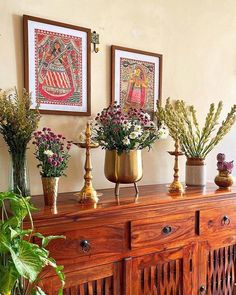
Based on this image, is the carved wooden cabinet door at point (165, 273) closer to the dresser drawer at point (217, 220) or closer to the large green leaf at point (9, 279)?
the dresser drawer at point (217, 220)

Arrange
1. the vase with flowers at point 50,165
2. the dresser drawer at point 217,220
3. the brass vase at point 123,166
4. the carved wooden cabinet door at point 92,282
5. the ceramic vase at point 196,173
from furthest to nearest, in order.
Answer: the ceramic vase at point 196,173 < the dresser drawer at point 217,220 < the brass vase at point 123,166 < the vase with flowers at point 50,165 < the carved wooden cabinet door at point 92,282

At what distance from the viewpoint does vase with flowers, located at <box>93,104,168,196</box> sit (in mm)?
1598

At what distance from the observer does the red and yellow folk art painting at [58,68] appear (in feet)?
5.50

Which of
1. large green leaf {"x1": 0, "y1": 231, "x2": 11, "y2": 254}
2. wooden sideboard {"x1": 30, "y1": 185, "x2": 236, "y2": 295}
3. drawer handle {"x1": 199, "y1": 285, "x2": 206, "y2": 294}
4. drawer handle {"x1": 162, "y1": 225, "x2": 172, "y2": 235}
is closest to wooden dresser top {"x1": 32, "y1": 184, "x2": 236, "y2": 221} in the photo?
wooden sideboard {"x1": 30, "y1": 185, "x2": 236, "y2": 295}

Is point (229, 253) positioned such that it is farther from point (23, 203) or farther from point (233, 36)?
point (233, 36)

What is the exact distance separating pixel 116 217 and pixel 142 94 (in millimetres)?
896

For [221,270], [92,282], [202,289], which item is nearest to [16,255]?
[92,282]

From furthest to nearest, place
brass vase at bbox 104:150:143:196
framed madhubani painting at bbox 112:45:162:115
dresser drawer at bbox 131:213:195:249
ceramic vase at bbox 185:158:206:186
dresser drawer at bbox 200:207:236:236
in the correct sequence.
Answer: ceramic vase at bbox 185:158:206:186, framed madhubani painting at bbox 112:45:162:115, dresser drawer at bbox 200:207:236:236, brass vase at bbox 104:150:143:196, dresser drawer at bbox 131:213:195:249

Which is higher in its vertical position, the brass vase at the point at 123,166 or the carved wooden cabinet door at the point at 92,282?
the brass vase at the point at 123,166

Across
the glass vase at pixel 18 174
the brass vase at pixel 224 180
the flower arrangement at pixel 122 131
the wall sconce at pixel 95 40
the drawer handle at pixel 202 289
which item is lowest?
the drawer handle at pixel 202 289

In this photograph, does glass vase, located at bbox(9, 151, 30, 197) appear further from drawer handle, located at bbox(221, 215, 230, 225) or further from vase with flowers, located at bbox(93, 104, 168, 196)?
drawer handle, located at bbox(221, 215, 230, 225)

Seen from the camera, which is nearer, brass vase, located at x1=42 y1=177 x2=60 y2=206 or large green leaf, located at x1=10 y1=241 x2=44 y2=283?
large green leaf, located at x1=10 y1=241 x2=44 y2=283

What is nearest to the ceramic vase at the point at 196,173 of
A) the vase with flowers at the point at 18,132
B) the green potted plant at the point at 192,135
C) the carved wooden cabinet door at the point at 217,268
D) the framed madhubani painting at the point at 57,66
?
the green potted plant at the point at 192,135

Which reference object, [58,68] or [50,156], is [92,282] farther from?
[58,68]
